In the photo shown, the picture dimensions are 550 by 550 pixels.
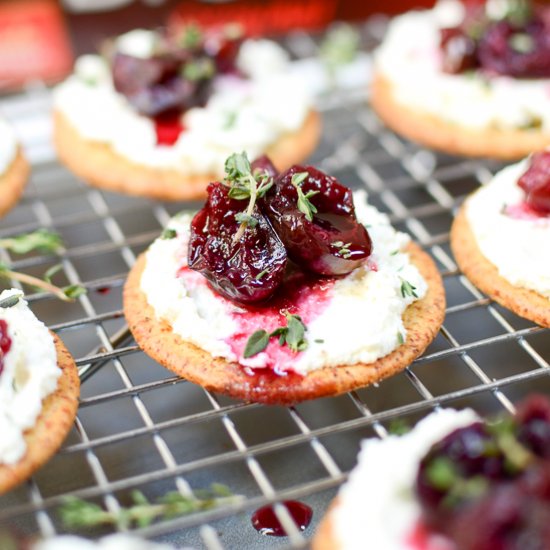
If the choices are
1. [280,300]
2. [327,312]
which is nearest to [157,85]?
[280,300]

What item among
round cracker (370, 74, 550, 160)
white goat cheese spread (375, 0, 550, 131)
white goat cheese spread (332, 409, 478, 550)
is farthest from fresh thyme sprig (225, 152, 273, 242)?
white goat cheese spread (375, 0, 550, 131)

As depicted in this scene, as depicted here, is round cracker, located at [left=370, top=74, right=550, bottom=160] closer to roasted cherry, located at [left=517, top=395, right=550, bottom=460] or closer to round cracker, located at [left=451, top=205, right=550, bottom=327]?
round cracker, located at [left=451, top=205, right=550, bottom=327]

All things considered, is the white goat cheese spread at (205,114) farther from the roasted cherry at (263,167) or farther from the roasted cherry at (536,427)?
the roasted cherry at (536,427)

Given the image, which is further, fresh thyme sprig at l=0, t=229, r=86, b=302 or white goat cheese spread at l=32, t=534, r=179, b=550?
fresh thyme sprig at l=0, t=229, r=86, b=302

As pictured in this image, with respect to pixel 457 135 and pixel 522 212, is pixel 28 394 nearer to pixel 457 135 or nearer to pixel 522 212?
pixel 522 212

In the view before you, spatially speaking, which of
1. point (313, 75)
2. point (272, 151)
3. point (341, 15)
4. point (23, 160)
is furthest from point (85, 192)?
point (341, 15)
